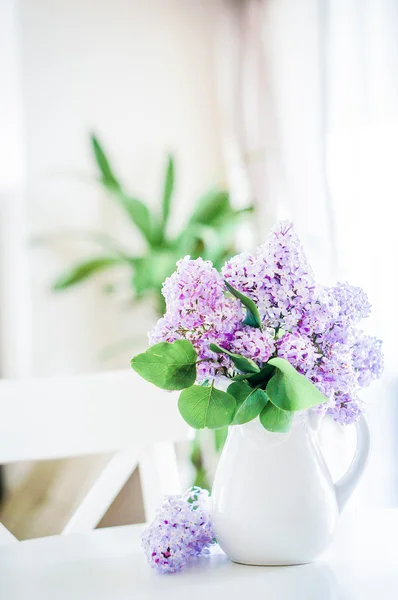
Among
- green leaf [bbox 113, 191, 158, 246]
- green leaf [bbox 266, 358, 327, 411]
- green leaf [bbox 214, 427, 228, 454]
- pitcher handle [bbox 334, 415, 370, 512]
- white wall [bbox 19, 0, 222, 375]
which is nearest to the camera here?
green leaf [bbox 266, 358, 327, 411]

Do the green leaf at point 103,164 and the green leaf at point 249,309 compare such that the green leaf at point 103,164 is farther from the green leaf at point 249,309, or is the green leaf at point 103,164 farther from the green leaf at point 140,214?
the green leaf at point 249,309

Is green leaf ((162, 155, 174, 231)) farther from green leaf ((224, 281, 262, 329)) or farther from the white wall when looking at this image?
green leaf ((224, 281, 262, 329))

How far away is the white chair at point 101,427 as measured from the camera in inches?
52.0

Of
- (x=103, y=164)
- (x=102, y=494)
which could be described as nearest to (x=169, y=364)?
(x=102, y=494)

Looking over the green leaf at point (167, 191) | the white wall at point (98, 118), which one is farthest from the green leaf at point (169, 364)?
the white wall at point (98, 118)

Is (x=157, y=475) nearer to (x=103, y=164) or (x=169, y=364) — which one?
(x=169, y=364)

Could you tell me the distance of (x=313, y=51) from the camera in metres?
2.62

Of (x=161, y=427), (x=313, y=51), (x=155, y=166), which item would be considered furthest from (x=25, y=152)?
(x=161, y=427)

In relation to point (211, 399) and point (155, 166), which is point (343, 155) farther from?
point (211, 399)

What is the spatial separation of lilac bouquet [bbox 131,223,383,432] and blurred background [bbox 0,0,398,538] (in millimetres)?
1608

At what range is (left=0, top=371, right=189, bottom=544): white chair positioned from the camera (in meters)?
1.32

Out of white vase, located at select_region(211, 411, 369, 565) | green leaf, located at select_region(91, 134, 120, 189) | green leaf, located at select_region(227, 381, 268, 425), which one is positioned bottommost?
white vase, located at select_region(211, 411, 369, 565)

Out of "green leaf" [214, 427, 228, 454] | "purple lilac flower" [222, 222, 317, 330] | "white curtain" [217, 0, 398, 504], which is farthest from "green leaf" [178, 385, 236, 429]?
"green leaf" [214, 427, 228, 454]

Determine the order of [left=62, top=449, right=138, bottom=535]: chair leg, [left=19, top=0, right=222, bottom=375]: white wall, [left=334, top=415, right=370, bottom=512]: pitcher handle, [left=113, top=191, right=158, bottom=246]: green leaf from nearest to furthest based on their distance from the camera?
[left=334, top=415, right=370, bottom=512]: pitcher handle
[left=62, top=449, right=138, bottom=535]: chair leg
[left=113, top=191, right=158, bottom=246]: green leaf
[left=19, top=0, right=222, bottom=375]: white wall
